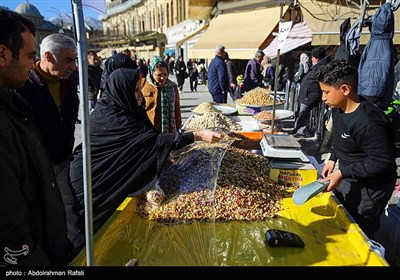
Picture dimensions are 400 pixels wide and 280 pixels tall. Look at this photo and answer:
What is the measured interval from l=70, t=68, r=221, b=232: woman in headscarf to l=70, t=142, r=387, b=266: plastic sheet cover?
0.53 feet

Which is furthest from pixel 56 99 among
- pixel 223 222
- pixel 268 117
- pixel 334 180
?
pixel 268 117

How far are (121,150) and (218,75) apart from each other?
479cm

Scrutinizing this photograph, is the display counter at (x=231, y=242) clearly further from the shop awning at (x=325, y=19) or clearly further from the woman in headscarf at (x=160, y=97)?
the shop awning at (x=325, y=19)

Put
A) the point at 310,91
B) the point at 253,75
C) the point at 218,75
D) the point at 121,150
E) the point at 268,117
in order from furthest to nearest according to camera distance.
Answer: the point at 253,75 < the point at 218,75 < the point at 310,91 < the point at 268,117 < the point at 121,150

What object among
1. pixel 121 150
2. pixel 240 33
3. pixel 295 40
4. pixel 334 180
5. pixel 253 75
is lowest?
pixel 334 180

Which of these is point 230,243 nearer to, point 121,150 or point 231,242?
point 231,242

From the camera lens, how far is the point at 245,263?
1425 mm

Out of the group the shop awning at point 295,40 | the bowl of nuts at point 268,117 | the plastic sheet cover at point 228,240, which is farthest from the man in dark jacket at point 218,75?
the plastic sheet cover at point 228,240

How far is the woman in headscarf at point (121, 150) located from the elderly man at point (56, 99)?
0.33m

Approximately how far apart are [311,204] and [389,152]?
566 millimetres

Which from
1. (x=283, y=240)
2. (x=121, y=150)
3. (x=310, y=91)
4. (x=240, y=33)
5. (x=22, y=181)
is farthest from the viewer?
(x=240, y=33)

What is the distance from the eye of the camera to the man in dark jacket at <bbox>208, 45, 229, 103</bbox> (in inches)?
255

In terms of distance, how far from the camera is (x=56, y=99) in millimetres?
2566

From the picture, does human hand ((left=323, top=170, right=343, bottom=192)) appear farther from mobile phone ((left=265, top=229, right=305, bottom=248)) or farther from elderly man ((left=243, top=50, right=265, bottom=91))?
elderly man ((left=243, top=50, right=265, bottom=91))
